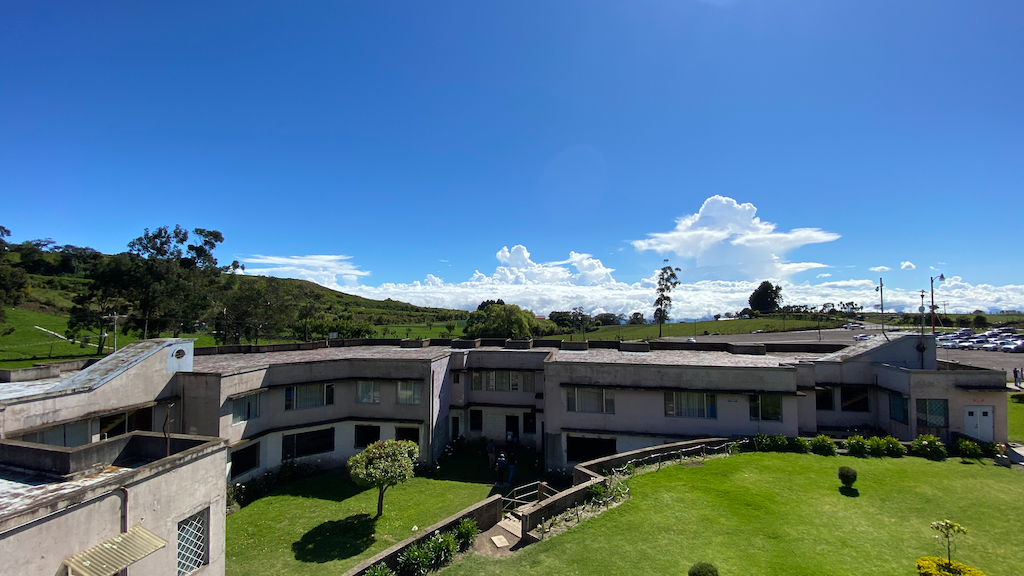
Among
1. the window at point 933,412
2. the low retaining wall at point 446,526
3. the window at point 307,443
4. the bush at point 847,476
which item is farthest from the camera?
the window at point 307,443

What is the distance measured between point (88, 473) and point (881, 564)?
76.0 ft

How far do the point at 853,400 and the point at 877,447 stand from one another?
18.1 feet

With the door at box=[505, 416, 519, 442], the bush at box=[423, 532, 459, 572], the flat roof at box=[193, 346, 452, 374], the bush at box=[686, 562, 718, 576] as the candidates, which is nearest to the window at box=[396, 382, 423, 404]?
the flat roof at box=[193, 346, 452, 374]

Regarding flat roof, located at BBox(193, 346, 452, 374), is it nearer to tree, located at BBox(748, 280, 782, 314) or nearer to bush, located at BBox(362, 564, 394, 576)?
bush, located at BBox(362, 564, 394, 576)

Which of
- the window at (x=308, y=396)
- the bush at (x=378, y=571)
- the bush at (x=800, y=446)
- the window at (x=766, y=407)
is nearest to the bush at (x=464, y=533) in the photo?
the bush at (x=378, y=571)

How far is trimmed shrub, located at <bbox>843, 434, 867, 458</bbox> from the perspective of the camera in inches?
882

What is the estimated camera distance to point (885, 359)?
27125 millimetres

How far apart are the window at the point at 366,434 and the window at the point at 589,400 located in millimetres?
12685

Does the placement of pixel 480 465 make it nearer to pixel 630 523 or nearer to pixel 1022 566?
pixel 630 523

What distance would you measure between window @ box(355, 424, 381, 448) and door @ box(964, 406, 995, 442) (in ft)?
111

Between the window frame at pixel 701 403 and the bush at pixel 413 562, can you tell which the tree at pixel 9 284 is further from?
the window frame at pixel 701 403

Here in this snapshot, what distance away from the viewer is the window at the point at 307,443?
26828 millimetres

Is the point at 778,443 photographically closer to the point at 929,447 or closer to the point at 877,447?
the point at 877,447

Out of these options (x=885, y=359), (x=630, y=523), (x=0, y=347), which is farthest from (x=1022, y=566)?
(x=0, y=347)
